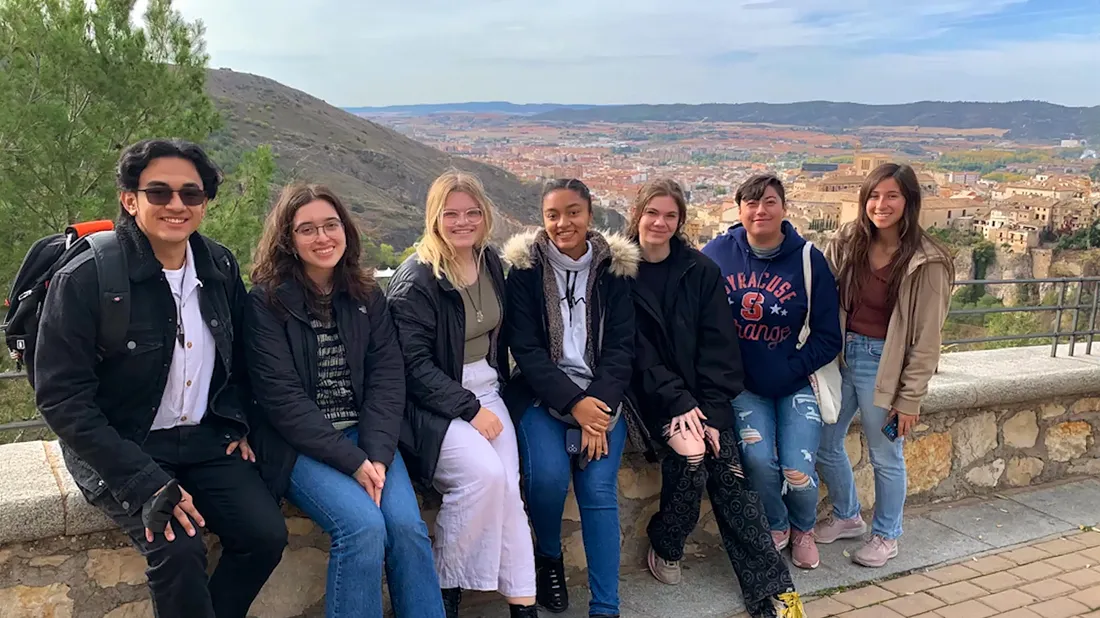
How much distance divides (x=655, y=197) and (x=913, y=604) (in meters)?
1.72

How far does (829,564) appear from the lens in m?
3.14

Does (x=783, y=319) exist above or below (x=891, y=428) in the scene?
above

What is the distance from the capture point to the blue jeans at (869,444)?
307 centimetres

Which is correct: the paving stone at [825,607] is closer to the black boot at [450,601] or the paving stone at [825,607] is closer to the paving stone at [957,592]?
the paving stone at [957,592]

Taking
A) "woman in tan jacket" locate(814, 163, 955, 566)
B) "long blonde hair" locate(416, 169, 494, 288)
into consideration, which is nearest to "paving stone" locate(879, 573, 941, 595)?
A: "woman in tan jacket" locate(814, 163, 955, 566)

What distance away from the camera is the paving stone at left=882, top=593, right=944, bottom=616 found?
2809 mm

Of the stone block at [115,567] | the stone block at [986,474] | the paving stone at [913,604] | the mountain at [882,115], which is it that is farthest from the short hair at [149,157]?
the mountain at [882,115]

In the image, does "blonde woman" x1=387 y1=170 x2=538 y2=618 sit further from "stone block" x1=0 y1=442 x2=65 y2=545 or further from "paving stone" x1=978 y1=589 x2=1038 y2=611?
"paving stone" x1=978 y1=589 x2=1038 y2=611

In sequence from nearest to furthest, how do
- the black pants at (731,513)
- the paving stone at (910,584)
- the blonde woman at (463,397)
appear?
the blonde woman at (463,397) → the black pants at (731,513) → the paving stone at (910,584)

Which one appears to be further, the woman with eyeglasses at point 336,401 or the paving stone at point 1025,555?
the paving stone at point 1025,555

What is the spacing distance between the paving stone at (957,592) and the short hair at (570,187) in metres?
1.91

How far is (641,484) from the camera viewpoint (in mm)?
3051

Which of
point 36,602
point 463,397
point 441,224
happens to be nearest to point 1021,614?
point 463,397

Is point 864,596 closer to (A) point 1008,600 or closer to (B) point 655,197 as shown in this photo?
(A) point 1008,600
